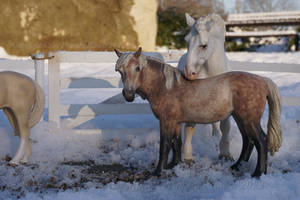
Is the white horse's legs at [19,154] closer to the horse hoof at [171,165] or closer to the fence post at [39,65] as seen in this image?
the fence post at [39,65]

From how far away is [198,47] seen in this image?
3.00m

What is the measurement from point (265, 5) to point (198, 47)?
109 feet

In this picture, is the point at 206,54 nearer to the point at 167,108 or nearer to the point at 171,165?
the point at 167,108

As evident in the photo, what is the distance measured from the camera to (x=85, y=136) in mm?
4535

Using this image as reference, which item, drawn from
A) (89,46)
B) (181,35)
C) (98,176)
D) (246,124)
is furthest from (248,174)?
(181,35)

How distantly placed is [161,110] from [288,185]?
1119mm

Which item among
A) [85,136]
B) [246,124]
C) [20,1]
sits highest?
[20,1]

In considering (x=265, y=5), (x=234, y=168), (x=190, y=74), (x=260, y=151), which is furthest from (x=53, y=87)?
(x=265, y=5)

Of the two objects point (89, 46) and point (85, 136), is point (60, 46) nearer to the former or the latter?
point (89, 46)

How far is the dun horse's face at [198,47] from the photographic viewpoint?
297cm

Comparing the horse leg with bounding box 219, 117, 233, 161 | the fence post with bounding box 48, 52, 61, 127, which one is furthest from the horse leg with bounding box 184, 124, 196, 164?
the fence post with bounding box 48, 52, 61, 127

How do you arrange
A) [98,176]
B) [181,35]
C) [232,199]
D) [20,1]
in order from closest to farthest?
[232,199], [98,176], [20,1], [181,35]

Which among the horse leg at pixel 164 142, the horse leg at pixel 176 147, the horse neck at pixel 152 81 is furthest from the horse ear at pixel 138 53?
the horse leg at pixel 176 147

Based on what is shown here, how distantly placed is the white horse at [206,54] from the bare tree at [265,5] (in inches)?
1267
